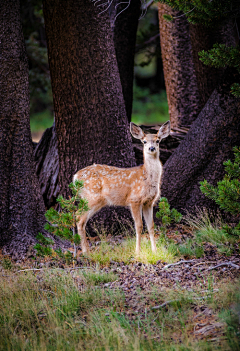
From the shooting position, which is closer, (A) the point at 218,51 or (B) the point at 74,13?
(A) the point at 218,51

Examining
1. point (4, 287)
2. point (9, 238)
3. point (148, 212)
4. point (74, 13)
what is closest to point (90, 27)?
point (74, 13)

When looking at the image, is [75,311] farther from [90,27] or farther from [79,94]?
[90,27]

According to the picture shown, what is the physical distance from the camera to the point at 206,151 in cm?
706

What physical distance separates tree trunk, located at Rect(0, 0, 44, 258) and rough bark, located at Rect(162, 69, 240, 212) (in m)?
2.53

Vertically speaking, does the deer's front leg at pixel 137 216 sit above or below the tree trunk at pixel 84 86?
below

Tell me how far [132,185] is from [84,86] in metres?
1.95

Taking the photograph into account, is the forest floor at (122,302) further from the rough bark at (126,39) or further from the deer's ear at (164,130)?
the rough bark at (126,39)

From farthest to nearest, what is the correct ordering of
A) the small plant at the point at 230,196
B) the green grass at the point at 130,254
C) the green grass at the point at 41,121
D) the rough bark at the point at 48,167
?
the green grass at the point at 41,121, the rough bark at the point at 48,167, the green grass at the point at 130,254, the small plant at the point at 230,196

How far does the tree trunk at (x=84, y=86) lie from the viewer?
6785mm

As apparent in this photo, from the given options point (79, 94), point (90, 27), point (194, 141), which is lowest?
point (194, 141)

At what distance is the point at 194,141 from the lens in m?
7.28

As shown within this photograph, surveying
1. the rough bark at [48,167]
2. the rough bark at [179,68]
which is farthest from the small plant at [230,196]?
the rough bark at [179,68]

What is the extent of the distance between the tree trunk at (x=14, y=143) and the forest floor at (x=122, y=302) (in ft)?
2.14

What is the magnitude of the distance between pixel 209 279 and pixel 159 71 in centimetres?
2641
